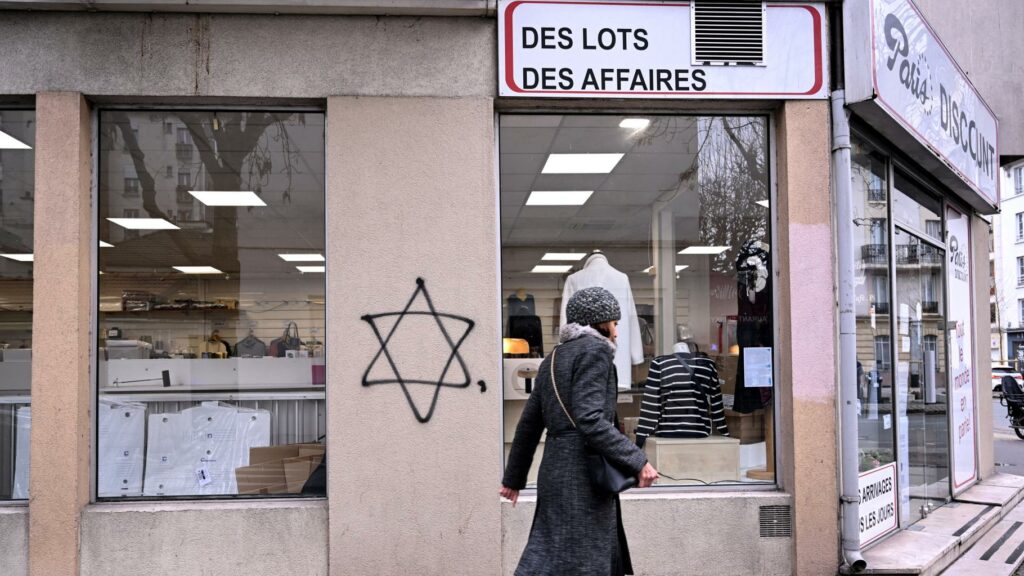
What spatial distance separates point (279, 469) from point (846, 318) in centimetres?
421

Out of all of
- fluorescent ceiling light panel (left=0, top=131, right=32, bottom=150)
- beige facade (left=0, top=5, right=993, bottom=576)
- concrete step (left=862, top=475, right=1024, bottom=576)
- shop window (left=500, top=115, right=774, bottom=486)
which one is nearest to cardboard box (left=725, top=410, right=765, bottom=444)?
shop window (left=500, top=115, right=774, bottom=486)

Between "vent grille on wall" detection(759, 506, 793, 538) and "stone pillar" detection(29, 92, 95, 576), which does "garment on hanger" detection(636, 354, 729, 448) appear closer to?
"vent grille on wall" detection(759, 506, 793, 538)

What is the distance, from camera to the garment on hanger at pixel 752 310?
22.5 feet

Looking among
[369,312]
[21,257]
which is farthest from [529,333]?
[21,257]

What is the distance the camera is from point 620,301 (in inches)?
293

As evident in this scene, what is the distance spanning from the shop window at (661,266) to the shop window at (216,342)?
149 cm

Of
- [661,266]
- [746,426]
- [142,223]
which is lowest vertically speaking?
[746,426]

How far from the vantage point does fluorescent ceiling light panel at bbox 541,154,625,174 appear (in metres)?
7.30

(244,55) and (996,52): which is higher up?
(996,52)

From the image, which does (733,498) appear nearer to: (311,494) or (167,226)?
(311,494)

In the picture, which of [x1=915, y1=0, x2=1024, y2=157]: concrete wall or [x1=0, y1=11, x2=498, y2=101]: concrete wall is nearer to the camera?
[x1=0, y1=11, x2=498, y2=101]: concrete wall

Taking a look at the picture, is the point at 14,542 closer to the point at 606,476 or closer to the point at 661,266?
the point at 606,476

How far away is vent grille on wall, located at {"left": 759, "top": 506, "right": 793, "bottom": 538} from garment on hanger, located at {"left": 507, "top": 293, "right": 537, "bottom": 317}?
2.20 meters

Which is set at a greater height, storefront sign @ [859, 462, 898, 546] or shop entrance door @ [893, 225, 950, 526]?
shop entrance door @ [893, 225, 950, 526]
